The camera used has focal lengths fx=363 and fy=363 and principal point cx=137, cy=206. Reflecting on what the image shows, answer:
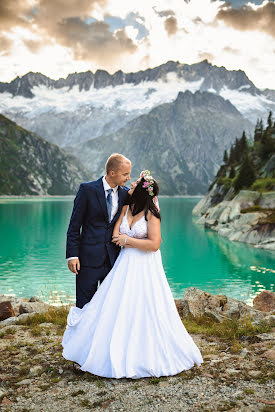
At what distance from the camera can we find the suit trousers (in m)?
6.82

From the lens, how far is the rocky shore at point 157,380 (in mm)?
5422

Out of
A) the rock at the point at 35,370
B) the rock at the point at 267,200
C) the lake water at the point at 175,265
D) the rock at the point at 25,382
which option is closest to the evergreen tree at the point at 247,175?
the rock at the point at 267,200

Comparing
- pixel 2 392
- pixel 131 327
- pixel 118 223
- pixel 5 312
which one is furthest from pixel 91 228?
pixel 5 312

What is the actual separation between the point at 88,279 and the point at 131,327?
3.96 feet

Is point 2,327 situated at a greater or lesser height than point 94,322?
lesser

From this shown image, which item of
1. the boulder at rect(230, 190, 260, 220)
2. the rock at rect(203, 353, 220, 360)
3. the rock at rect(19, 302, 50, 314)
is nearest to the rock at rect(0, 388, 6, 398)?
the rock at rect(203, 353, 220, 360)

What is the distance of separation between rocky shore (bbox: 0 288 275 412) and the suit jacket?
7.00ft

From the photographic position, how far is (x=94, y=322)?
6.52 metres

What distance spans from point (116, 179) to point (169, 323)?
279 centimetres

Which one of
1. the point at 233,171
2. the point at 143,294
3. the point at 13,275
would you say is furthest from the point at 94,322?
the point at 233,171

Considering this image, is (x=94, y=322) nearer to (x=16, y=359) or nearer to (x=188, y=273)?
(x=16, y=359)

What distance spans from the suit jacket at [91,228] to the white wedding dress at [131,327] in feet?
0.99

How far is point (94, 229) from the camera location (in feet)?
22.1

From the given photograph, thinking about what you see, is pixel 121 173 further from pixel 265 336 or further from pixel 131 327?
pixel 265 336
